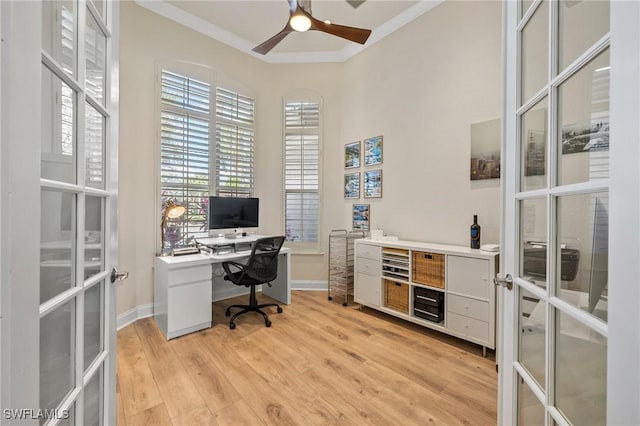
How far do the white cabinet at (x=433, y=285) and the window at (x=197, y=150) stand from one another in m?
1.96

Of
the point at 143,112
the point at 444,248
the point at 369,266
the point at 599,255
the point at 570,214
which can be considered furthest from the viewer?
the point at 369,266

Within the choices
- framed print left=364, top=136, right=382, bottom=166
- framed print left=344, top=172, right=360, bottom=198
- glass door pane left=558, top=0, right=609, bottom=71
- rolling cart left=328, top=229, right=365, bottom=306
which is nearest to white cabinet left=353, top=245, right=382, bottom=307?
rolling cart left=328, top=229, right=365, bottom=306

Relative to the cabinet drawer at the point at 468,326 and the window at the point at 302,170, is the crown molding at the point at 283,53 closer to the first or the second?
the window at the point at 302,170

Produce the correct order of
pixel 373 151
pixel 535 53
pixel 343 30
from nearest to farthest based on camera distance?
1. pixel 535 53
2. pixel 343 30
3. pixel 373 151

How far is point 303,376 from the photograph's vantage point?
188 centimetres

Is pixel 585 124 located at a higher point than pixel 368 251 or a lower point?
higher

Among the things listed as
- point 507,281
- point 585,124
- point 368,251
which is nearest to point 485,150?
point 368,251

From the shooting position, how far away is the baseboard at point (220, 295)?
8.71 feet

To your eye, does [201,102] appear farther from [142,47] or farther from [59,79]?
[59,79]

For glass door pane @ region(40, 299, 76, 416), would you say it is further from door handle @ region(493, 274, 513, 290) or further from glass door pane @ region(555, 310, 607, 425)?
door handle @ region(493, 274, 513, 290)

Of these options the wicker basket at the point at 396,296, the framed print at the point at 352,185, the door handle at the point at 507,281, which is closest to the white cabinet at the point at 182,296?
the wicker basket at the point at 396,296

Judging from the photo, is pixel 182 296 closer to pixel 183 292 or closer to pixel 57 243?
pixel 183 292

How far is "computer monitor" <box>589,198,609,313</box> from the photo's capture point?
608 mm

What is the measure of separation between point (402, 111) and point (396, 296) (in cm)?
216
